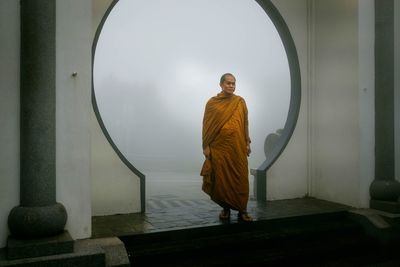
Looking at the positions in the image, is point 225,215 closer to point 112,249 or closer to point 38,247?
point 112,249

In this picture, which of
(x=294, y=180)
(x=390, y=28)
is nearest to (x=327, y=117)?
(x=294, y=180)

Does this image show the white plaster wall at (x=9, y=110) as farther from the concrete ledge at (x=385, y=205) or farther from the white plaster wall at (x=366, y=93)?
the concrete ledge at (x=385, y=205)

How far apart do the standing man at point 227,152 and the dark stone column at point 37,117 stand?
196 cm

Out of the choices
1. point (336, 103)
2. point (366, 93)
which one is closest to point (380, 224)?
point (366, 93)

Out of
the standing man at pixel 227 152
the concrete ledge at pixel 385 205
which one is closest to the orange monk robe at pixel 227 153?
the standing man at pixel 227 152

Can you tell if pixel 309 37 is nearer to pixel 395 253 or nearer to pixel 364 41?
pixel 364 41

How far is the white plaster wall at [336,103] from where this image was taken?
555 centimetres

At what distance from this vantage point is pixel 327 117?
6.14m

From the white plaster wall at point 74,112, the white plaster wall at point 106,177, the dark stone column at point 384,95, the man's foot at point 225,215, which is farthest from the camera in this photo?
the dark stone column at point 384,95

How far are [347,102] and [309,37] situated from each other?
1468mm

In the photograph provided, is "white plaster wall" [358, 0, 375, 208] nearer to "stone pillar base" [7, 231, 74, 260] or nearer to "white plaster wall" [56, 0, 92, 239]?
"white plaster wall" [56, 0, 92, 239]

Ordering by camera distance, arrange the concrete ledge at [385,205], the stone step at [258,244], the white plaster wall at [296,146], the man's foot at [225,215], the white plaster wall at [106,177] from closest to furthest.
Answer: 1. the stone step at [258,244]
2. the man's foot at [225,215]
3. the white plaster wall at [106,177]
4. the concrete ledge at [385,205]
5. the white plaster wall at [296,146]

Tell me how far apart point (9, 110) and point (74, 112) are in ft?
1.84

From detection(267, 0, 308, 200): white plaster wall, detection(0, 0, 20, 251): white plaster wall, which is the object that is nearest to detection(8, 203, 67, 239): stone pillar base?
detection(0, 0, 20, 251): white plaster wall
